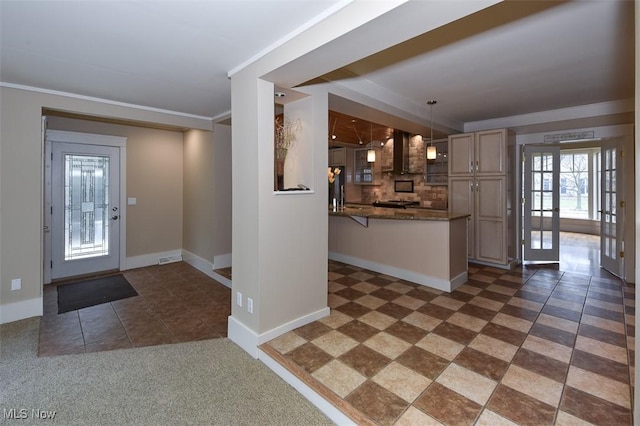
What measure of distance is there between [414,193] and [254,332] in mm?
5388

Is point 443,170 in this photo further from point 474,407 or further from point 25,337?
point 25,337

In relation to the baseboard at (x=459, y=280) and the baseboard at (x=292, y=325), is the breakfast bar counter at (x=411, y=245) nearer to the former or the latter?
the baseboard at (x=459, y=280)

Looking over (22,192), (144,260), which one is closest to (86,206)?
(144,260)

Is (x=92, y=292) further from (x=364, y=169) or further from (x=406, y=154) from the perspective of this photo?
(x=406, y=154)

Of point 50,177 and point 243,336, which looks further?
point 50,177

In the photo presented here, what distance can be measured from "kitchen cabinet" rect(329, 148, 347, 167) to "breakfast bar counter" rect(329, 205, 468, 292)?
3.33 m

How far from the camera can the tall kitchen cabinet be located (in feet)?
15.7

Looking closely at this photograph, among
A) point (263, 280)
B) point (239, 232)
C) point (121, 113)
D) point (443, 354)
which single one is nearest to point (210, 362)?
point (263, 280)

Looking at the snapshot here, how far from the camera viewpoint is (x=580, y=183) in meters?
8.84

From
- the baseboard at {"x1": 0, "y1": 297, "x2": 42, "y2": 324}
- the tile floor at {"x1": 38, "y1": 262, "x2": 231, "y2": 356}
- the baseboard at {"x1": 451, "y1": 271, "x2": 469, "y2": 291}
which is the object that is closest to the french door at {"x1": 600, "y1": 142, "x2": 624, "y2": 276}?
the baseboard at {"x1": 451, "y1": 271, "x2": 469, "y2": 291}

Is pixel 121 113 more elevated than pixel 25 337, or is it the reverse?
pixel 121 113

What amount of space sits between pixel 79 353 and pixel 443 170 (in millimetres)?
6307

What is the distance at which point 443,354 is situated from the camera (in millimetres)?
2395

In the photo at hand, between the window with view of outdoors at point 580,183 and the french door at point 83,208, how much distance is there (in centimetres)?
1115
